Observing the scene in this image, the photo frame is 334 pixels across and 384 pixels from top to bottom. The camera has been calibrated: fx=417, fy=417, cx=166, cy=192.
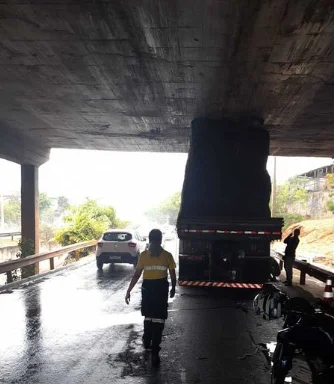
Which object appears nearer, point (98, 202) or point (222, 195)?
point (222, 195)

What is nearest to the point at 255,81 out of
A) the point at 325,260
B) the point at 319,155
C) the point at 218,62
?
the point at 218,62

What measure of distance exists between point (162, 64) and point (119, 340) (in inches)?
229

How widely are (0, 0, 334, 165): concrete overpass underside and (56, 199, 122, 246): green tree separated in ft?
37.9

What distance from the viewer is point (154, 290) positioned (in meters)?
5.67

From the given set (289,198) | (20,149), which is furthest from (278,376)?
(289,198)

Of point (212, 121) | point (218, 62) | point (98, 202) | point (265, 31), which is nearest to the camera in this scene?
point (265, 31)

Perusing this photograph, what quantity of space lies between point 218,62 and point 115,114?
18.9 ft

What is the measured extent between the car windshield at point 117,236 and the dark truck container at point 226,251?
18.2ft

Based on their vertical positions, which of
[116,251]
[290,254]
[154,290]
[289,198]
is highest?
[289,198]

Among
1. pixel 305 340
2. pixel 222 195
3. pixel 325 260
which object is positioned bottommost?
pixel 325 260

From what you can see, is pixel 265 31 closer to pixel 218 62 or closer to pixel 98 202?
pixel 218 62

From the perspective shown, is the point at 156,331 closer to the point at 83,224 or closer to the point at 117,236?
the point at 117,236

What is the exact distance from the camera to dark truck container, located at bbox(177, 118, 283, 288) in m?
10.8

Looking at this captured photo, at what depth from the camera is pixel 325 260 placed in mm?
25125
